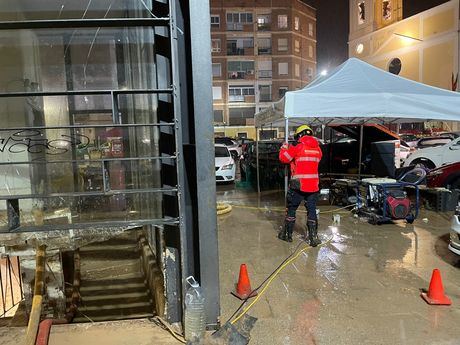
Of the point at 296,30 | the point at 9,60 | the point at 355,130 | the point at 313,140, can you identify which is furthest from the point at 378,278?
the point at 296,30

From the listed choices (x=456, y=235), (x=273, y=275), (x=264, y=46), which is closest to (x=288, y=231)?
(x=273, y=275)

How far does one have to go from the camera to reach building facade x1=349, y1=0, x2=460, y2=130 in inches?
1014

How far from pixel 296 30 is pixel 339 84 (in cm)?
4679

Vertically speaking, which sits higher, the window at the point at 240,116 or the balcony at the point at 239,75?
the balcony at the point at 239,75

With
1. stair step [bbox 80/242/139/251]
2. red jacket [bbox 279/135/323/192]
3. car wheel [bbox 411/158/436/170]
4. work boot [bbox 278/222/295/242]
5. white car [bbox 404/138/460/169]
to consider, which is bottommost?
stair step [bbox 80/242/139/251]

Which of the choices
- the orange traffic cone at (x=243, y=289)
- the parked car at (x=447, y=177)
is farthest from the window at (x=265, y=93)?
the orange traffic cone at (x=243, y=289)

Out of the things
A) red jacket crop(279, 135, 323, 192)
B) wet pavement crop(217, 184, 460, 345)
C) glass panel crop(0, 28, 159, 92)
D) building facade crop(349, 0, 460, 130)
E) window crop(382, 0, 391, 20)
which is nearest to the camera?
wet pavement crop(217, 184, 460, 345)

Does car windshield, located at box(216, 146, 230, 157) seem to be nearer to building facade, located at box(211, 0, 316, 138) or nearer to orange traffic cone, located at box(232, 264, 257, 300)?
orange traffic cone, located at box(232, 264, 257, 300)

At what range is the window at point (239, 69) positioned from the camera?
48844 mm

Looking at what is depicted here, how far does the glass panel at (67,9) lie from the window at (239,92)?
145 ft

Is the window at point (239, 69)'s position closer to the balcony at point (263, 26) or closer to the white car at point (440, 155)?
the balcony at point (263, 26)

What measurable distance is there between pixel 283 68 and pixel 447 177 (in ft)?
140

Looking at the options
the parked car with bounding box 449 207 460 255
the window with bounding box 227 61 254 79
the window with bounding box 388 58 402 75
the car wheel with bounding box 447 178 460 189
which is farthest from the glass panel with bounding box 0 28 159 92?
the window with bounding box 227 61 254 79

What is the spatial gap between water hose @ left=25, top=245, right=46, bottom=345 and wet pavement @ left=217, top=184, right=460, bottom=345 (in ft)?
5.79
